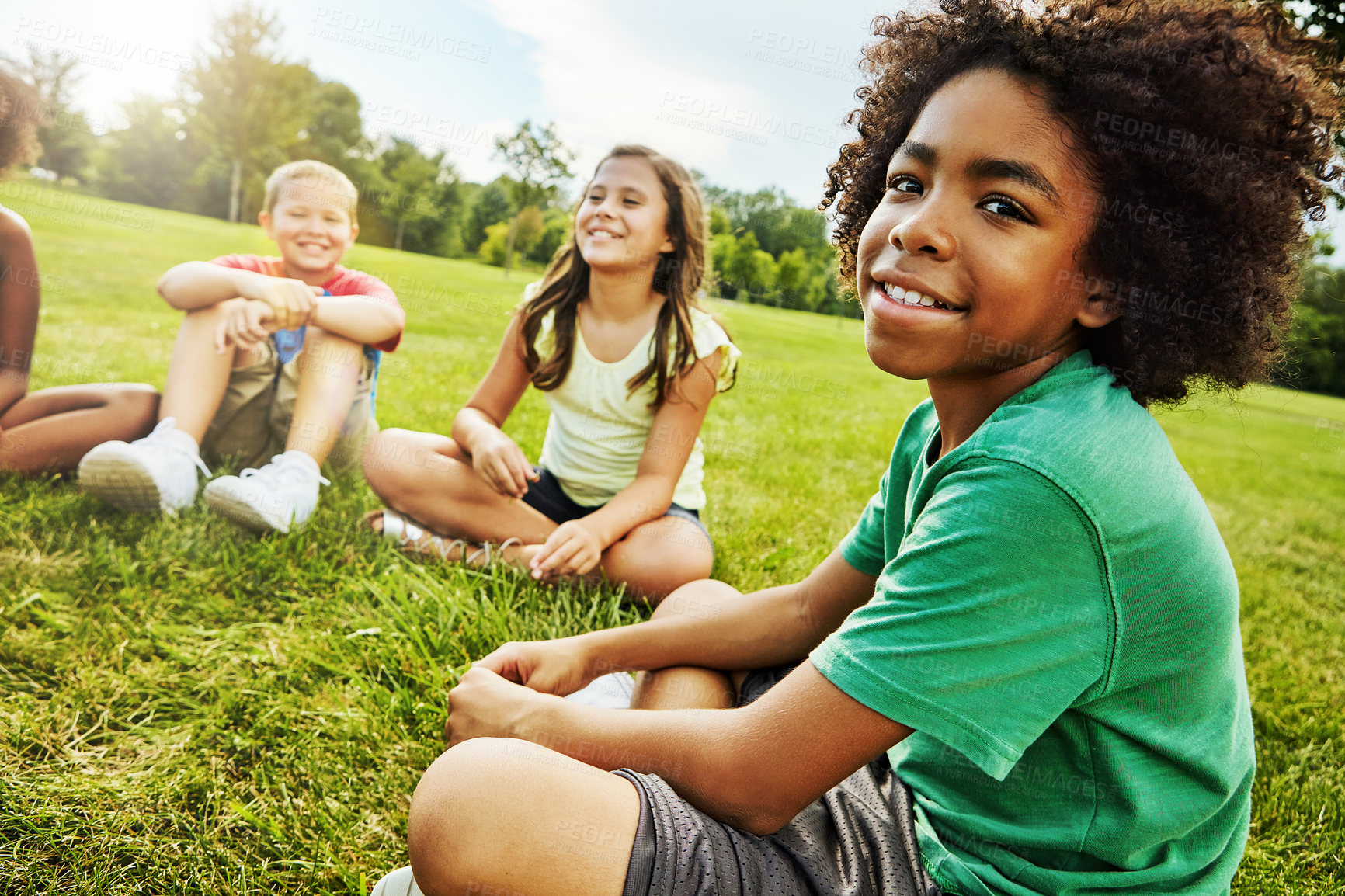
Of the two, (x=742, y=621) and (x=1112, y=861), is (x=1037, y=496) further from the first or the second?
(x=742, y=621)

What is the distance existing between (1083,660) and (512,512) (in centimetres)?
222

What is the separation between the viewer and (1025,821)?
1144 mm

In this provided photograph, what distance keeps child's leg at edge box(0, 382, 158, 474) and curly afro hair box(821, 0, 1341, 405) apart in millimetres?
2883

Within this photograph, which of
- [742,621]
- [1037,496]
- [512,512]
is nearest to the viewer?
[1037,496]

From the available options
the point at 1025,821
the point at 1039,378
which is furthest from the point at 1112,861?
the point at 1039,378

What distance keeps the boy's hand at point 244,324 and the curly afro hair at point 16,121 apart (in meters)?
1.10

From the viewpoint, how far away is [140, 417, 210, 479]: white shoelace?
2.84 m

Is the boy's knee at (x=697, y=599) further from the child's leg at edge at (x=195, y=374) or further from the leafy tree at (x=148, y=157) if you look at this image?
the leafy tree at (x=148, y=157)

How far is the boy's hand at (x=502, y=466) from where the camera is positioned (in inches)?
108

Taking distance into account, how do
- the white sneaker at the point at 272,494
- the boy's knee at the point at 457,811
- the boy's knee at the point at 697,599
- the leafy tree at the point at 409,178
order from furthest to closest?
the leafy tree at the point at 409,178 < the white sneaker at the point at 272,494 < the boy's knee at the point at 697,599 < the boy's knee at the point at 457,811

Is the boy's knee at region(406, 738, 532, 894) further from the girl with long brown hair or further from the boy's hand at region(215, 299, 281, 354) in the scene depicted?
the boy's hand at region(215, 299, 281, 354)

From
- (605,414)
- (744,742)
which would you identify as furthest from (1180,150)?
(605,414)

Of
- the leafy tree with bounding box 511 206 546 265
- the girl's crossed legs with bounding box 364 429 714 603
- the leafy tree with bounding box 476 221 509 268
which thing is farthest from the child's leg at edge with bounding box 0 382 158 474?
the leafy tree with bounding box 476 221 509 268

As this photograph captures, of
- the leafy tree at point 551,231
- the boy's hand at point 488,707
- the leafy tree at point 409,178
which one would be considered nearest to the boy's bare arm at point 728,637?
the boy's hand at point 488,707
